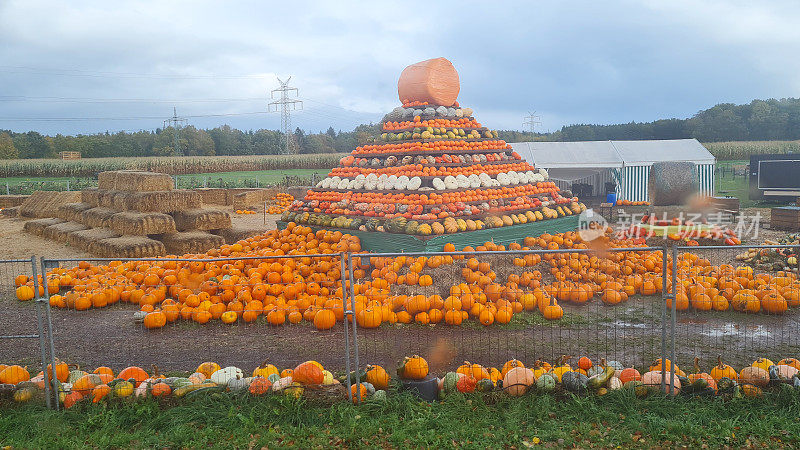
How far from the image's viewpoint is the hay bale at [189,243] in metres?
15.7

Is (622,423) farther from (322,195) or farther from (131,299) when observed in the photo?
(322,195)

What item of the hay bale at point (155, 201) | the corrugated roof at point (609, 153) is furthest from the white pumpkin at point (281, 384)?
the corrugated roof at point (609, 153)

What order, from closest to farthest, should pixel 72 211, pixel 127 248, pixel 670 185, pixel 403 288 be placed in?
pixel 403 288, pixel 127 248, pixel 72 211, pixel 670 185

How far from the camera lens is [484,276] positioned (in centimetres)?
879

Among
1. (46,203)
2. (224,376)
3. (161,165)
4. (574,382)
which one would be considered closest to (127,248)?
(224,376)

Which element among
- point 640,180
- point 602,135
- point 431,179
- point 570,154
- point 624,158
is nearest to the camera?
point 431,179

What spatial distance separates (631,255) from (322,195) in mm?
7360

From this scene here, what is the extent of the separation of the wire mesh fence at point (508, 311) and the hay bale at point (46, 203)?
19.0 metres

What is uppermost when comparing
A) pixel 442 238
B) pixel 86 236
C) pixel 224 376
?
pixel 442 238

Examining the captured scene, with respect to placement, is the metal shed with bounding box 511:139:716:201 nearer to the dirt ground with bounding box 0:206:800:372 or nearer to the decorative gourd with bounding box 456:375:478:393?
the dirt ground with bounding box 0:206:800:372

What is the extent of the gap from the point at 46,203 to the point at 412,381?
23473 millimetres

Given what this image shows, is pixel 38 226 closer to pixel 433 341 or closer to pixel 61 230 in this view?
pixel 61 230

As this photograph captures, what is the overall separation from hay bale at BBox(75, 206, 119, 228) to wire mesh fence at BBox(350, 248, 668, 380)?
1098 centimetres

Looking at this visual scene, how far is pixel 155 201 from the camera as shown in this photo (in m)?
16.9
